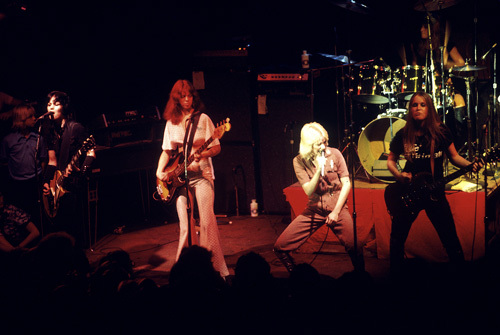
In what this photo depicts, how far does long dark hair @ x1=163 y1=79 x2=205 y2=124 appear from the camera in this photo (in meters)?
5.58

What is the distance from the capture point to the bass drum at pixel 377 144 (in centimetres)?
711

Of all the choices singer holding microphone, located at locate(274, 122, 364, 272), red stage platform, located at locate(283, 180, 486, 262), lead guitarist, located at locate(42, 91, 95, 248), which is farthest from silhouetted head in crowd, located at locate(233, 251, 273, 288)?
lead guitarist, located at locate(42, 91, 95, 248)

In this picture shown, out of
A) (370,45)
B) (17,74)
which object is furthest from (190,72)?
(370,45)

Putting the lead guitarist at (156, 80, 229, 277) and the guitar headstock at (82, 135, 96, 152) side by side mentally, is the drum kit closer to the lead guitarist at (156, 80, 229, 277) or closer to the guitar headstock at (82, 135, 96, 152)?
the lead guitarist at (156, 80, 229, 277)

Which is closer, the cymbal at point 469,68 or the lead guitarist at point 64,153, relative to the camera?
the lead guitarist at point 64,153

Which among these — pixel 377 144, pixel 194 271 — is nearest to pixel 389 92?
pixel 377 144

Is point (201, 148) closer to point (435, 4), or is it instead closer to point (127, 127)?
point (127, 127)

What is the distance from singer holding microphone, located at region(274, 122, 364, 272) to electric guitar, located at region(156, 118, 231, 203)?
93 cm

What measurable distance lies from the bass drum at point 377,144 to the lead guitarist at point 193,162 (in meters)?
2.69

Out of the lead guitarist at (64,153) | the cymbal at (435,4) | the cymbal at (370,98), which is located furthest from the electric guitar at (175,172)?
the cymbal at (435,4)

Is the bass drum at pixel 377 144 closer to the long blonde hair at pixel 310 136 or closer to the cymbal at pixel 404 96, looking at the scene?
the cymbal at pixel 404 96

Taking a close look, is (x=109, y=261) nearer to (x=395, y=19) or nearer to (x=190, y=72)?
(x=190, y=72)

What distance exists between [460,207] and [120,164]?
5104 mm

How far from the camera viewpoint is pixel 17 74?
799cm
